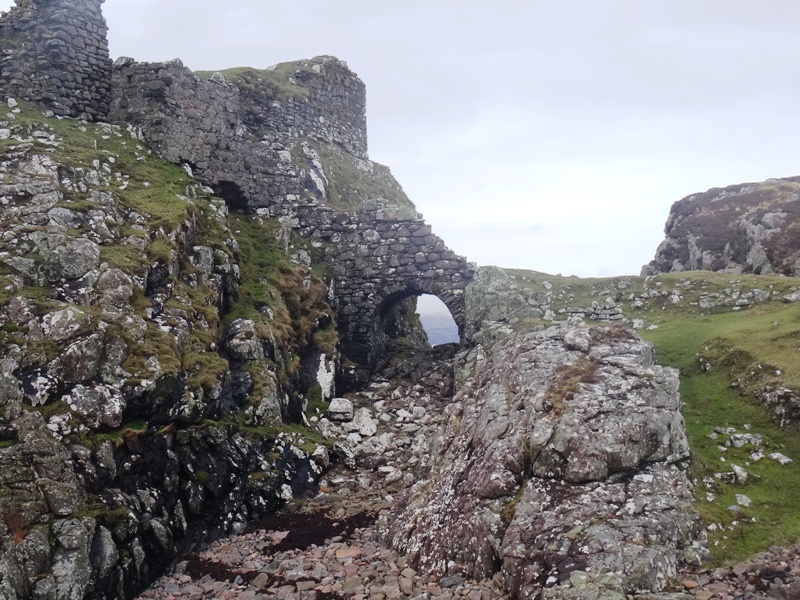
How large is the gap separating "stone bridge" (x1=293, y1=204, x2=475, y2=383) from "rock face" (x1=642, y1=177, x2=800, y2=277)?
1856 centimetres

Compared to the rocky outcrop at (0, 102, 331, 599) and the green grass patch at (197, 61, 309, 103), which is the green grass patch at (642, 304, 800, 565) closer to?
the rocky outcrop at (0, 102, 331, 599)

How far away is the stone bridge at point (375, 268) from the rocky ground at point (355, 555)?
16.0 ft

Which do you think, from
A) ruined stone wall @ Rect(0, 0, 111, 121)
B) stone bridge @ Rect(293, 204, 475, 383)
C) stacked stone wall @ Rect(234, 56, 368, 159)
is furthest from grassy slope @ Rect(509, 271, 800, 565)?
ruined stone wall @ Rect(0, 0, 111, 121)

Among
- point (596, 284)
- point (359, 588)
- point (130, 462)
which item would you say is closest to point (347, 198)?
point (596, 284)

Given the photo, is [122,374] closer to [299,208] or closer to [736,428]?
[736,428]

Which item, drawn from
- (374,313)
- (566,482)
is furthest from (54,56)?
(566,482)

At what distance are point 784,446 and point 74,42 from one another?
88.4ft

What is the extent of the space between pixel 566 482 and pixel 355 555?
5098 millimetres

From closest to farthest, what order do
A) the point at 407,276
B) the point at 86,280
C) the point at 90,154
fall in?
the point at 86,280 → the point at 90,154 → the point at 407,276

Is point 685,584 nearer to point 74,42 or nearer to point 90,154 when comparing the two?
point 90,154

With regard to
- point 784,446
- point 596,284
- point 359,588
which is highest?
Result: point 596,284

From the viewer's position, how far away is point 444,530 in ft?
39.9

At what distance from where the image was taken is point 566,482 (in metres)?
11.5

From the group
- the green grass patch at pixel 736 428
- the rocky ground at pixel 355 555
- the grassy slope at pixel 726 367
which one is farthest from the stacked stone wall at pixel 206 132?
the green grass patch at pixel 736 428
